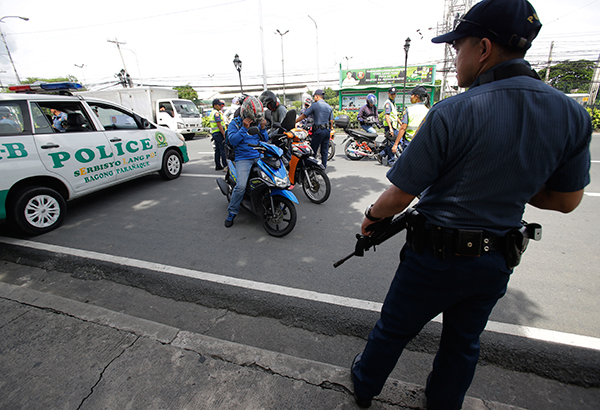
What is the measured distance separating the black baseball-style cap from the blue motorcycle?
2865mm

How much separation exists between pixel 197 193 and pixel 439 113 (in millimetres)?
5437

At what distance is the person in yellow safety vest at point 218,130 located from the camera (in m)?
7.43

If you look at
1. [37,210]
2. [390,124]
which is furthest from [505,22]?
[390,124]

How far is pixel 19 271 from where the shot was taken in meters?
3.32

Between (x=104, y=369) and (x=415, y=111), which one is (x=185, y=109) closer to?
(x=415, y=111)

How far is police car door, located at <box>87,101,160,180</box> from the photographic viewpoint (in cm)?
534

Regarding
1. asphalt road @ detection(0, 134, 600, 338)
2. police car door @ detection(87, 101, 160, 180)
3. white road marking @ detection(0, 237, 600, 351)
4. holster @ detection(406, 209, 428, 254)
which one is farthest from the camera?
police car door @ detection(87, 101, 160, 180)

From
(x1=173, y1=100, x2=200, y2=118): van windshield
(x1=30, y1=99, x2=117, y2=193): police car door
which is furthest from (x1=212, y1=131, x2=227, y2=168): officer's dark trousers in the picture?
(x1=173, y1=100, x2=200, y2=118): van windshield

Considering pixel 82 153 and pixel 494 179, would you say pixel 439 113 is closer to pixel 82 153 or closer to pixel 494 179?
pixel 494 179

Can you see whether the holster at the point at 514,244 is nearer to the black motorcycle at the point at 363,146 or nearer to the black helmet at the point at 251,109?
the black helmet at the point at 251,109

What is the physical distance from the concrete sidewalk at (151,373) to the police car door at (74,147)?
9.27 ft

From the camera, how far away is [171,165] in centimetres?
684

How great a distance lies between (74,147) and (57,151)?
261mm

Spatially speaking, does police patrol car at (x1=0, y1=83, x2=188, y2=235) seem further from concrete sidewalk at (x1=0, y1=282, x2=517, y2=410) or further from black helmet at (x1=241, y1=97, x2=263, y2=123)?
black helmet at (x1=241, y1=97, x2=263, y2=123)
